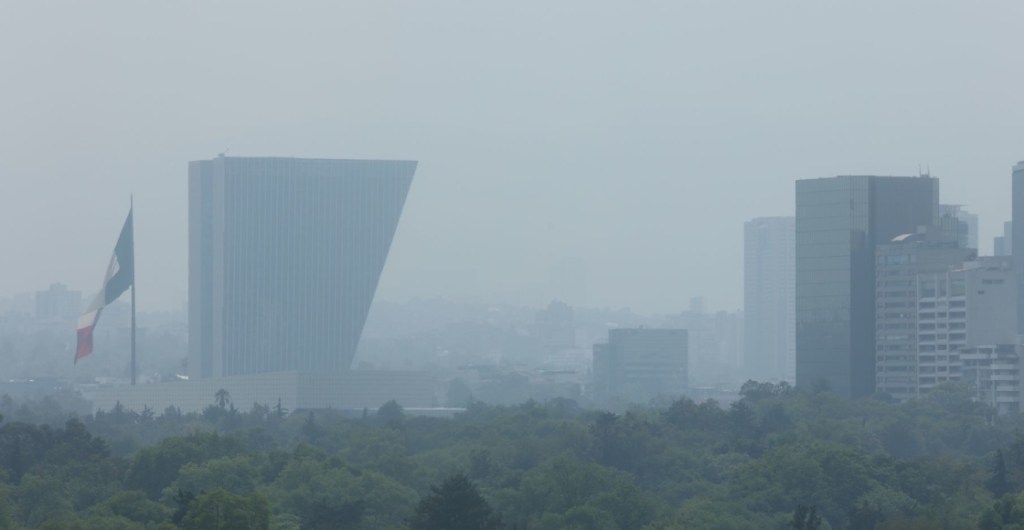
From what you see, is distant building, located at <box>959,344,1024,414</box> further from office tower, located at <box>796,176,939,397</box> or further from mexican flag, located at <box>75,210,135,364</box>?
mexican flag, located at <box>75,210,135,364</box>

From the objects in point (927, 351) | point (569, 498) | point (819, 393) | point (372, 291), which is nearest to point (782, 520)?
point (569, 498)

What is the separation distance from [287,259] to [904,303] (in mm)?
60911

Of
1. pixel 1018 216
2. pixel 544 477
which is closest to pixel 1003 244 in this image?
pixel 1018 216

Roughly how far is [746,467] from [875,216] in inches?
2181

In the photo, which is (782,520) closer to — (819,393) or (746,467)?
(746,467)

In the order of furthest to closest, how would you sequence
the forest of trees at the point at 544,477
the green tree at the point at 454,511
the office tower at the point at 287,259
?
the office tower at the point at 287,259, the forest of trees at the point at 544,477, the green tree at the point at 454,511

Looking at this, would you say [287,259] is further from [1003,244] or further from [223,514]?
[223,514]

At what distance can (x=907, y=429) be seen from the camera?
107000 millimetres

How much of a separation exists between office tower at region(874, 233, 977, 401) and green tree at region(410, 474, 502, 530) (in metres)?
75.4

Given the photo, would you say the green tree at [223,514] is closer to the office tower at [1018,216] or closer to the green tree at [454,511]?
the green tree at [454,511]

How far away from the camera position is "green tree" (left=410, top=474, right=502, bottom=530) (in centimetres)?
5538

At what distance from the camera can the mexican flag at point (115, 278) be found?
6289 inches

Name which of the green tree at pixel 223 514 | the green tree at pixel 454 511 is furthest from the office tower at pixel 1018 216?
the green tree at pixel 223 514

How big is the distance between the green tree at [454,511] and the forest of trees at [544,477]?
0.04 metres
